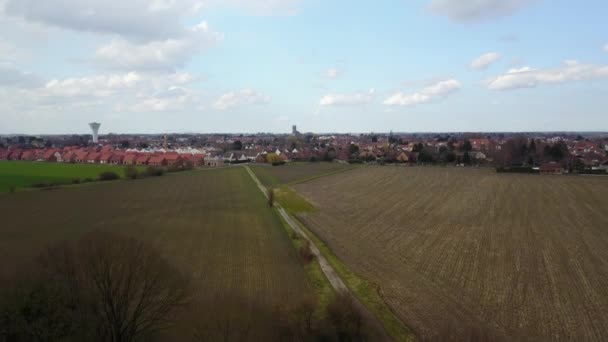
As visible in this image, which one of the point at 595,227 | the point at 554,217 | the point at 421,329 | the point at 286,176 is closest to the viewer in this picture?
the point at 421,329

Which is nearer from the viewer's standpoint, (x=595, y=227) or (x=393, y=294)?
(x=393, y=294)

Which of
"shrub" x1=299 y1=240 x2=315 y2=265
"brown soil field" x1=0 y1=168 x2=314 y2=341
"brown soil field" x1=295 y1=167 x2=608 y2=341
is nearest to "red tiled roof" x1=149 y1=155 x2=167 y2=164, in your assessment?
"brown soil field" x1=0 y1=168 x2=314 y2=341

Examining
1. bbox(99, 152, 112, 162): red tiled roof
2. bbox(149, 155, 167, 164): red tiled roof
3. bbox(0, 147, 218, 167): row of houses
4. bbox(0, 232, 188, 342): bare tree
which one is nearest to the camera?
bbox(0, 232, 188, 342): bare tree

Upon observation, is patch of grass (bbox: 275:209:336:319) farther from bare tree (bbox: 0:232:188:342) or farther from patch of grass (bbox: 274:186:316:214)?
patch of grass (bbox: 274:186:316:214)

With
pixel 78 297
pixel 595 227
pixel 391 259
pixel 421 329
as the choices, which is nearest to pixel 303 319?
pixel 421 329

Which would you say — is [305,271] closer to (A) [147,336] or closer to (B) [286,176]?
(A) [147,336]

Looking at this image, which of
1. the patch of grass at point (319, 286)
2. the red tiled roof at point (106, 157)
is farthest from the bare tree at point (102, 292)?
the red tiled roof at point (106, 157)

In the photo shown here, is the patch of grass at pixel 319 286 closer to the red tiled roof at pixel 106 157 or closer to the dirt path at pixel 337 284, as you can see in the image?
the dirt path at pixel 337 284
